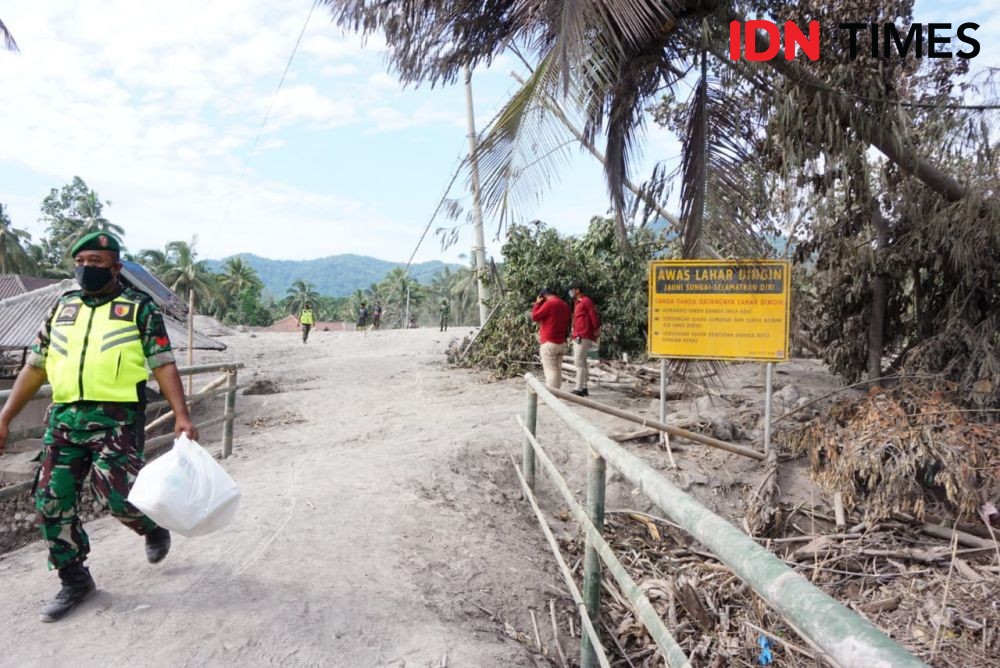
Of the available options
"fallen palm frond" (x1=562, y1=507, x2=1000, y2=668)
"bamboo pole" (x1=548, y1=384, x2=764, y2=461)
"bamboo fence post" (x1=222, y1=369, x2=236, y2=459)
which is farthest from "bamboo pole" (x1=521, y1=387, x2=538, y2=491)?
"bamboo fence post" (x1=222, y1=369, x2=236, y2=459)

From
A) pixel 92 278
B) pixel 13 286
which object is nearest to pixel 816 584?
pixel 92 278

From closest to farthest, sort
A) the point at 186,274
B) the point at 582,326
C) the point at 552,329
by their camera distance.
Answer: the point at 552,329 < the point at 582,326 < the point at 186,274

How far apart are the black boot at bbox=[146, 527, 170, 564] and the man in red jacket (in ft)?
21.3

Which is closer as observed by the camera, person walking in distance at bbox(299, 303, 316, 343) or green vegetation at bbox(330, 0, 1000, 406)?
green vegetation at bbox(330, 0, 1000, 406)

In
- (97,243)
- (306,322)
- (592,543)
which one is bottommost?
(592,543)

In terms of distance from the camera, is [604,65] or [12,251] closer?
[604,65]

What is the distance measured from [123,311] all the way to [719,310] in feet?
17.7

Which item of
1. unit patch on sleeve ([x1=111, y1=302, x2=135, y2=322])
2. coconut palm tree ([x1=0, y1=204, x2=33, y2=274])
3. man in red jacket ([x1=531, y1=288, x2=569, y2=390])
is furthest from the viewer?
coconut palm tree ([x1=0, y1=204, x2=33, y2=274])

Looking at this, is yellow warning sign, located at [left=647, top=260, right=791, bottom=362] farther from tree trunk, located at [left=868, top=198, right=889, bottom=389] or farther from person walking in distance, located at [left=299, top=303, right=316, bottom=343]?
person walking in distance, located at [left=299, top=303, right=316, bottom=343]

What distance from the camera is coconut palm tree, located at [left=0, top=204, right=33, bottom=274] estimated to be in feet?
128

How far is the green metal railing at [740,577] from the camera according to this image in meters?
0.95

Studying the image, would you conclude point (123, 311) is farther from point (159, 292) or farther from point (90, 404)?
point (159, 292)

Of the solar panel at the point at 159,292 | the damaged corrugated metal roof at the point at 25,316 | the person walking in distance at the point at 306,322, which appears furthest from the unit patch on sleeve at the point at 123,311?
the person walking in distance at the point at 306,322

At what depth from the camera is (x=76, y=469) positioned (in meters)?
2.99
